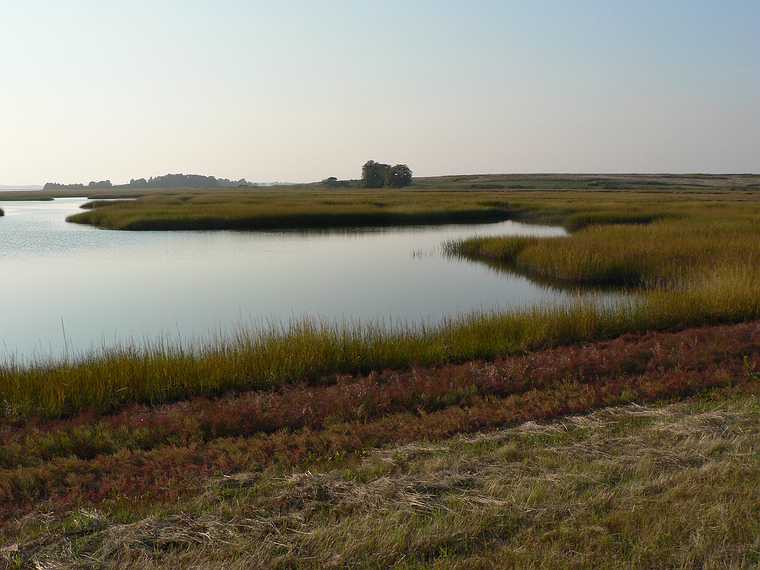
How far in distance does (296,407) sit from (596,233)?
64.8 feet

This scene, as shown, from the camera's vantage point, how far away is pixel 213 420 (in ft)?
20.3

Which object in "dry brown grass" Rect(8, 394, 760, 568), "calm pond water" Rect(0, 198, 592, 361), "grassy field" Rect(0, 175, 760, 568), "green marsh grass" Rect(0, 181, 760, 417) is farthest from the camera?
"calm pond water" Rect(0, 198, 592, 361)

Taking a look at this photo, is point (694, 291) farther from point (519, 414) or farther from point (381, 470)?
point (381, 470)

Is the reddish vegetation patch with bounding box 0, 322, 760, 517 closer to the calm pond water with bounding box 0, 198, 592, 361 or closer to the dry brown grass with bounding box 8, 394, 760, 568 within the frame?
the dry brown grass with bounding box 8, 394, 760, 568

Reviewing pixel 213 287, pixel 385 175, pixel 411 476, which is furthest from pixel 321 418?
pixel 385 175

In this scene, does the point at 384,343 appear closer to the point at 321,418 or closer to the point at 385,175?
the point at 321,418

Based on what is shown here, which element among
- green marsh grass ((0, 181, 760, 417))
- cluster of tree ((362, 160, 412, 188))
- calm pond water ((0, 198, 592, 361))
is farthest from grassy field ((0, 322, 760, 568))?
cluster of tree ((362, 160, 412, 188))

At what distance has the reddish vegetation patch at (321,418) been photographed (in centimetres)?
494

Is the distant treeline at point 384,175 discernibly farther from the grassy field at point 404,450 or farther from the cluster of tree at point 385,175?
the grassy field at point 404,450

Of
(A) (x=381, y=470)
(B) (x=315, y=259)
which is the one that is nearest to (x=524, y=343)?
(A) (x=381, y=470)

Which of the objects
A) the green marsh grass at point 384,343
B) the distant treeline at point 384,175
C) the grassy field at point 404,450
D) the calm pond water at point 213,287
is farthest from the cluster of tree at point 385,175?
the grassy field at point 404,450

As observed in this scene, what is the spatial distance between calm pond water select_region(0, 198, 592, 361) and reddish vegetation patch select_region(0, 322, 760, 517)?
14.5 feet

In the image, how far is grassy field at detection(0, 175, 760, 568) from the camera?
3705 millimetres

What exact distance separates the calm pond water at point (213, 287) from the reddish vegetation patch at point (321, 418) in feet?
14.5
